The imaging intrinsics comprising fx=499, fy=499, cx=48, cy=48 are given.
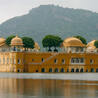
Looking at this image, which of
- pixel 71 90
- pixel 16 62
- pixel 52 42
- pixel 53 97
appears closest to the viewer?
pixel 53 97

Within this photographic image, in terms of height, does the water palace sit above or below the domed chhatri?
below

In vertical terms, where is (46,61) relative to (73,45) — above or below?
below

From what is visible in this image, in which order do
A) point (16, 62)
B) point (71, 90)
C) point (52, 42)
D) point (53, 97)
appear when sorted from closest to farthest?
point (53, 97) < point (71, 90) < point (16, 62) < point (52, 42)

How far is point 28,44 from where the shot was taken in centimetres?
15225

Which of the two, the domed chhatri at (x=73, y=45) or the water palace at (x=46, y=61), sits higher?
the domed chhatri at (x=73, y=45)

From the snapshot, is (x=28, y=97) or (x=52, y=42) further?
(x=52, y=42)

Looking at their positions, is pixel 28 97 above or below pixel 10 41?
below

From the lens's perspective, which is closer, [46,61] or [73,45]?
[46,61]

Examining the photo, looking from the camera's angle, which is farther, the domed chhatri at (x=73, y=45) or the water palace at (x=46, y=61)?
the domed chhatri at (x=73, y=45)

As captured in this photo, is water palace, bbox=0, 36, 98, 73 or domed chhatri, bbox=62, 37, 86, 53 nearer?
water palace, bbox=0, 36, 98, 73

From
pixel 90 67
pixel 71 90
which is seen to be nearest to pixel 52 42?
pixel 90 67

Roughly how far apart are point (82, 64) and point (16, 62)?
19.1m

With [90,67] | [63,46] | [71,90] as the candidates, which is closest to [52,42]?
[63,46]

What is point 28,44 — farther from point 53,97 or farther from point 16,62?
point 53,97
